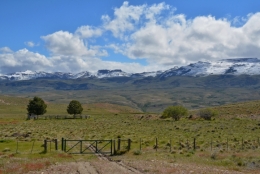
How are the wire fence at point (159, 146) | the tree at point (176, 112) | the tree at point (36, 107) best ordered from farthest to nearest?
the tree at point (36, 107)
the tree at point (176, 112)
the wire fence at point (159, 146)

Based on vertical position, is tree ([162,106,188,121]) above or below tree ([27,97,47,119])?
below

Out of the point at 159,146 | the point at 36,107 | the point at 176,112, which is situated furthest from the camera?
the point at 36,107

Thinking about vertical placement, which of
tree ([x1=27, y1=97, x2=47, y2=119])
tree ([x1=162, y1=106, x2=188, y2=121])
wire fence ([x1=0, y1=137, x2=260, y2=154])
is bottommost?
wire fence ([x1=0, y1=137, x2=260, y2=154])

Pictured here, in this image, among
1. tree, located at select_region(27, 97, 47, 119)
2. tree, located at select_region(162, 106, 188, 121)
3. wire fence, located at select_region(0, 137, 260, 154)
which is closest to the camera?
wire fence, located at select_region(0, 137, 260, 154)

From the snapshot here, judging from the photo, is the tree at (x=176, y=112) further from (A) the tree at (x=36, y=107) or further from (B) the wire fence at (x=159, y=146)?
(B) the wire fence at (x=159, y=146)

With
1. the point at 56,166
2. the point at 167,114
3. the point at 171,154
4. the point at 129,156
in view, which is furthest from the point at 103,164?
the point at 167,114

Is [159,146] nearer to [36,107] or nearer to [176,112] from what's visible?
[176,112]

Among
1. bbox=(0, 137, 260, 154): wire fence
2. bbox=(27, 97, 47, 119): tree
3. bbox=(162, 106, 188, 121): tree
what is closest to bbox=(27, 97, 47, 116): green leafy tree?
bbox=(27, 97, 47, 119): tree

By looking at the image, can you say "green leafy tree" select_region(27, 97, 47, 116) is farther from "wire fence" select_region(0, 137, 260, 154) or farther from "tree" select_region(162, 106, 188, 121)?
"wire fence" select_region(0, 137, 260, 154)

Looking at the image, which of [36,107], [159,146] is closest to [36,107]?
[36,107]

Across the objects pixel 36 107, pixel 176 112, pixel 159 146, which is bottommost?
pixel 159 146

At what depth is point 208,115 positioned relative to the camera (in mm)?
99562

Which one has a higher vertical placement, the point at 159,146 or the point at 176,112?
the point at 176,112

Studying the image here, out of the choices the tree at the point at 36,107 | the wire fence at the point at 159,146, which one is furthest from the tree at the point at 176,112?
the wire fence at the point at 159,146
